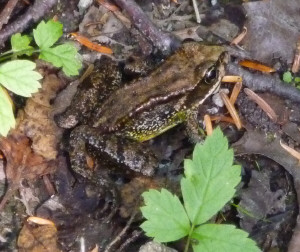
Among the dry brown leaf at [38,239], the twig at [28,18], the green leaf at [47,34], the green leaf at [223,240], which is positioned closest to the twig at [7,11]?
the twig at [28,18]

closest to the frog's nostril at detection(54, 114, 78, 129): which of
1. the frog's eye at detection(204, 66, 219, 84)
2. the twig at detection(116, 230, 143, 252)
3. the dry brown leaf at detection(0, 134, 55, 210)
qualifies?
the dry brown leaf at detection(0, 134, 55, 210)

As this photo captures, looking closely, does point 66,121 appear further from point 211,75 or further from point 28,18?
point 211,75

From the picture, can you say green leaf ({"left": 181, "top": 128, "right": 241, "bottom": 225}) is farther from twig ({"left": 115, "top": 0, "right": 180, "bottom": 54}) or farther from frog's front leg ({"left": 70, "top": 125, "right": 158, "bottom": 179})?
twig ({"left": 115, "top": 0, "right": 180, "bottom": 54})

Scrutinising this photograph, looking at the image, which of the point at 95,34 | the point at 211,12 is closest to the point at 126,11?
the point at 95,34

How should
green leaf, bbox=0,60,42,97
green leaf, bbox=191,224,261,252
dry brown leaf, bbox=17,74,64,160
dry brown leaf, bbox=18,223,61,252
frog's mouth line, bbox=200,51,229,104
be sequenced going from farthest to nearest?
frog's mouth line, bbox=200,51,229,104 → dry brown leaf, bbox=17,74,64,160 → dry brown leaf, bbox=18,223,61,252 → green leaf, bbox=0,60,42,97 → green leaf, bbox=191,224,261,252

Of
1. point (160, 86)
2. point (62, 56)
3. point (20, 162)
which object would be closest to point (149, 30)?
point (160, 86)

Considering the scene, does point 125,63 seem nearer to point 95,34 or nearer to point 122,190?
point 95,34

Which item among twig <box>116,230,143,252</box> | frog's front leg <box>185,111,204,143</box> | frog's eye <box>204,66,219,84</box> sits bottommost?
twig <box>116,230,143,252</box>
